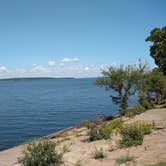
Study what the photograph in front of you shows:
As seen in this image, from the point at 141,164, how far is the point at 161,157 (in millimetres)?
1010

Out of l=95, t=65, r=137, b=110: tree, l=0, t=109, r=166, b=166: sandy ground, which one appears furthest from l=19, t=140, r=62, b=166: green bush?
l=95, t=65, r=137, b=110: tree

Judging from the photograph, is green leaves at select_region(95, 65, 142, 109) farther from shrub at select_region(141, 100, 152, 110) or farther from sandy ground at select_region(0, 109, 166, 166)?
sandy ground at select_region(0, 109, 166, 166)

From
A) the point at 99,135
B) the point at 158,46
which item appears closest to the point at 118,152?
the point at 99,135

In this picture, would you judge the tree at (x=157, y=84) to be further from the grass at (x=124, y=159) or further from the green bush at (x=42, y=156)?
the green bush at (x=42, y=156)

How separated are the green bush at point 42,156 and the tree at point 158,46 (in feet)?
112

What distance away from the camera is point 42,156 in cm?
1337

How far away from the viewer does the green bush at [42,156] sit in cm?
1323

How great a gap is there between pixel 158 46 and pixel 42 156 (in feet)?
122

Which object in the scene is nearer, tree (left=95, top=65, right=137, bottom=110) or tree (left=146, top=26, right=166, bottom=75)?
tree (left=95, top=65, right=137, bottom=110)

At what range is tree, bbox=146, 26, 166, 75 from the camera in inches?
1800

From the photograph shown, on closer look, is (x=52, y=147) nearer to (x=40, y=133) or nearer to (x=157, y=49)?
(x=40, y=133)

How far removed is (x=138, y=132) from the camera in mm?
15578

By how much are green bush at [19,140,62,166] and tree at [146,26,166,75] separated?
34007mm

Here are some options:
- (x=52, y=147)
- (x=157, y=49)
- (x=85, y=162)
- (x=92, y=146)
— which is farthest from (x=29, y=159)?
(x=157, y=49)
